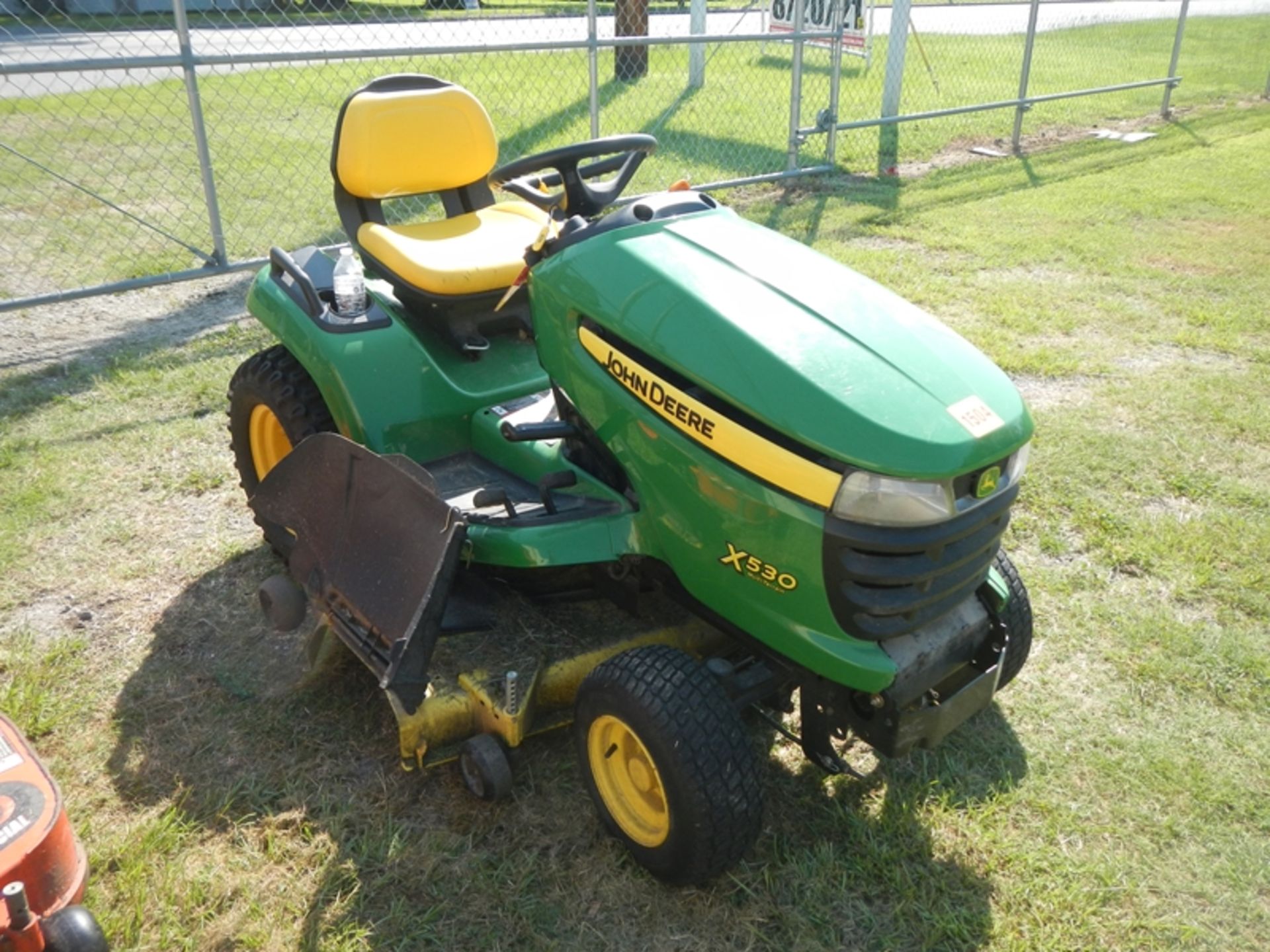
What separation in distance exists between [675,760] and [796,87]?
636 centimetres

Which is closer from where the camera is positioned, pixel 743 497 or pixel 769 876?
pixel 743 497

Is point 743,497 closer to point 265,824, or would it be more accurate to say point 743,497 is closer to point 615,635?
point 615,635

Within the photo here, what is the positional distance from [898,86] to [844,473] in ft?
27.0

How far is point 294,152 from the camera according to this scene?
329 inches

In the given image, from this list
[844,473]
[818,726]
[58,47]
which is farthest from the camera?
[58,47]

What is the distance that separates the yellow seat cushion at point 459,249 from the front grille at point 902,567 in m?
1.28

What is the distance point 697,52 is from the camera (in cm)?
1120

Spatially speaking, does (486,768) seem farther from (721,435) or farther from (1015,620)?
(1015,620)

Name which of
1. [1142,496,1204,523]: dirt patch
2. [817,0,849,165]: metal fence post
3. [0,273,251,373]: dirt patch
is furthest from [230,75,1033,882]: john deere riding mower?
[817,0,849,165]: metal fence post

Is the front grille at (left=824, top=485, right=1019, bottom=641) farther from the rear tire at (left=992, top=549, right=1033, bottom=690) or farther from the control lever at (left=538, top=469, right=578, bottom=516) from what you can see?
the control lever at (left=538, top=469, right=578, bottom=516)

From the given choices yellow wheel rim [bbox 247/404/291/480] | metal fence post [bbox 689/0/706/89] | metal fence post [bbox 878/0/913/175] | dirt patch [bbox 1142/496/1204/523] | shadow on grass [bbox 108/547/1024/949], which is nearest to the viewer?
shadow on grass [bbox 108/547/1024/949]

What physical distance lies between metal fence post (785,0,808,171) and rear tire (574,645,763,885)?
5.98 m

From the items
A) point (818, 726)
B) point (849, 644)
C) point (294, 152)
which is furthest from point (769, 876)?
point (294, 152)

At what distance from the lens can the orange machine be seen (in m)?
1.82
